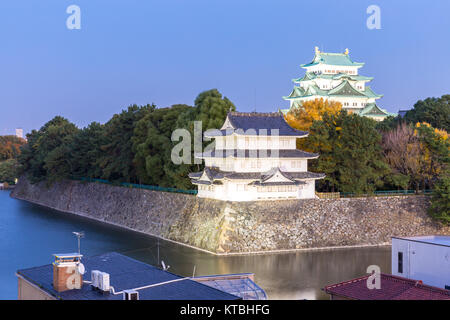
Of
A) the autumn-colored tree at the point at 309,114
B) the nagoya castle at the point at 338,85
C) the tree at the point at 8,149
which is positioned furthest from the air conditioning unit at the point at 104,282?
the tree at the point at 8,149

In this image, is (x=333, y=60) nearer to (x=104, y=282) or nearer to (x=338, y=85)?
(x=338, y=85)

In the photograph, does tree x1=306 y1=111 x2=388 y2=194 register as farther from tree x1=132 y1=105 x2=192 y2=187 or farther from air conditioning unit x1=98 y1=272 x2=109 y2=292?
air conditioning unit x1=98 y1=272 x2=109 y2=292

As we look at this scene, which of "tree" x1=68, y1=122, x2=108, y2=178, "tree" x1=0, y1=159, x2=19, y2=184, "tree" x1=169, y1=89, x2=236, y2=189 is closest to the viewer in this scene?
"tree" x1=169, y1=89, x2=236, y2=189

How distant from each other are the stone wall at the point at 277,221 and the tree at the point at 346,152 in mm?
1498

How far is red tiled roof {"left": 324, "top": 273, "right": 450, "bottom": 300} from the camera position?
1493 centimetres

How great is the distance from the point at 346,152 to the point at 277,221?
22.7ft

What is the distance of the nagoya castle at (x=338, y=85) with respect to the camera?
5628cm

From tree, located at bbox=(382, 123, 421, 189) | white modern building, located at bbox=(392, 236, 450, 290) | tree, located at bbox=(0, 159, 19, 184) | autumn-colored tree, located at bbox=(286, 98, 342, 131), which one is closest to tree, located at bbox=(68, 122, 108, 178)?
autumn-colored tree, located at bbox=(286, 98, 342, 131)

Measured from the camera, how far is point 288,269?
25438 millimetres

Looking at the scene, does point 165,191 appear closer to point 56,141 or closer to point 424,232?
point 424,232

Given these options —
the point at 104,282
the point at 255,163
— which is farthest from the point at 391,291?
the point at 255,163

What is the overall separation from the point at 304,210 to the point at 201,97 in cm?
1059

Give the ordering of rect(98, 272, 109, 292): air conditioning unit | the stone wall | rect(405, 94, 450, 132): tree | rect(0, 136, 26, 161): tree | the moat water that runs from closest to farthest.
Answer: rect(98, 272, 109, 292): air conditioning unit
the moat water
the stone wall
rect(405, 94, 450, 132): tree
rect(0, 136, 26, 161): tree

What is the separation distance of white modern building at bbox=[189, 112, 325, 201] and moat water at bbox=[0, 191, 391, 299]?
366 cm
